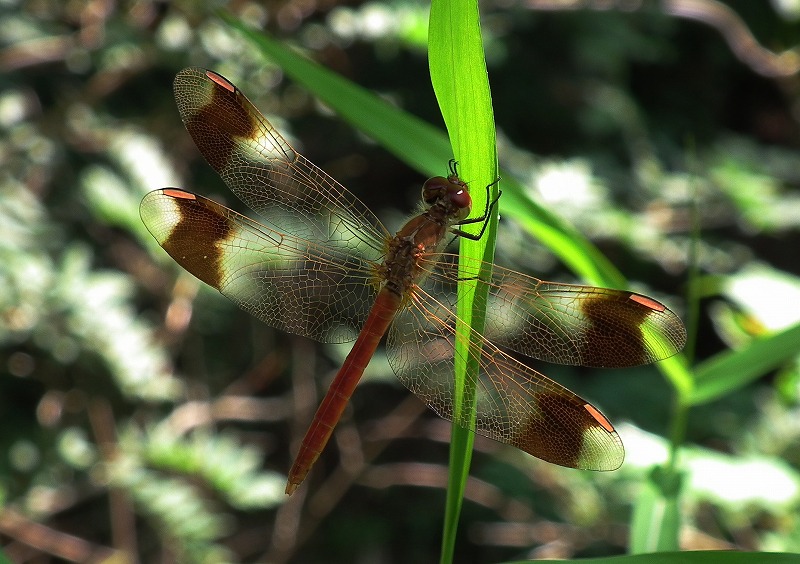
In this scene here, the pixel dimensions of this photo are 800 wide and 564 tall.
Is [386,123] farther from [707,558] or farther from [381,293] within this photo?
[707,558]

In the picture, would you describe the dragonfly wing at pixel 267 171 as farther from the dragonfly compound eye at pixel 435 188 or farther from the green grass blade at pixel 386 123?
the green grass blade at pixel 386 123

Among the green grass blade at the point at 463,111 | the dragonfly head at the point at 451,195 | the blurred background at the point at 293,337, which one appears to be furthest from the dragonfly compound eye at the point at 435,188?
the blurred background at the point at 293,337

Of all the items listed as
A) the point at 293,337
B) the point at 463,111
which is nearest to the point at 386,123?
the point at 463,111

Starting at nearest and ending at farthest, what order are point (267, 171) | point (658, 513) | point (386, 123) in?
point (386, 123), point (658, 513), point (267, 171)

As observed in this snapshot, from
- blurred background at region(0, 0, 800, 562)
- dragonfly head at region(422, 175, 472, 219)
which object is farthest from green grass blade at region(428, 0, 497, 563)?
blurred background at region(0, 0, 800, 562)

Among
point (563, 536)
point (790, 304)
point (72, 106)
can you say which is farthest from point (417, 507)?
point (72, 106)

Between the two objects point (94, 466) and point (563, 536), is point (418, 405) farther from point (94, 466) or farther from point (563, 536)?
point (94, 466)
